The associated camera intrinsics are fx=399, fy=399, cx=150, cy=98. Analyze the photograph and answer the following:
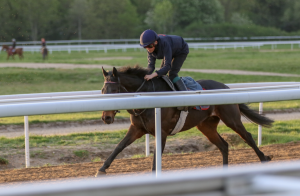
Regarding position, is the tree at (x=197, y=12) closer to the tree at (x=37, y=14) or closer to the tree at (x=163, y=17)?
the tree at (x=163, y=17)

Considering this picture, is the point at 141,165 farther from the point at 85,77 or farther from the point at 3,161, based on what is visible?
the point at 85,77

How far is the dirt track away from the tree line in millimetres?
33283

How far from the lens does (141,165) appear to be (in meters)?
4.91

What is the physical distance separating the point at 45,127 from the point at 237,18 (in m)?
39.1

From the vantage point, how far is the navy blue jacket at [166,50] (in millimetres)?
4348

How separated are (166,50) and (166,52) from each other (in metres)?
0.02

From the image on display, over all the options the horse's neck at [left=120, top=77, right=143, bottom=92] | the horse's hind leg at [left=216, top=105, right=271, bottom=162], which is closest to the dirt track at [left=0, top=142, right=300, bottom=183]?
the horse's hind leg at [left=216, top=105, right=271, bottom=162]

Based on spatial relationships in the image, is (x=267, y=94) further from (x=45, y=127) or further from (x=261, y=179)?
(x=45, y=127)

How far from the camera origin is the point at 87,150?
6508 mm

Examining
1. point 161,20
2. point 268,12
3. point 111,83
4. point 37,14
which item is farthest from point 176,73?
point 268,12

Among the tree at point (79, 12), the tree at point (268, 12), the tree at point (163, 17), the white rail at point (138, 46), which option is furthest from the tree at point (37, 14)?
the tree at point (268, 12)

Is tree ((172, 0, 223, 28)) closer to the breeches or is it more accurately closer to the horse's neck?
the breeches

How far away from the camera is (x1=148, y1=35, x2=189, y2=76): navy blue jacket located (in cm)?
435

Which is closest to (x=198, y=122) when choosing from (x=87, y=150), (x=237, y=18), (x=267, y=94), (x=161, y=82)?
(x=161, y=82)
